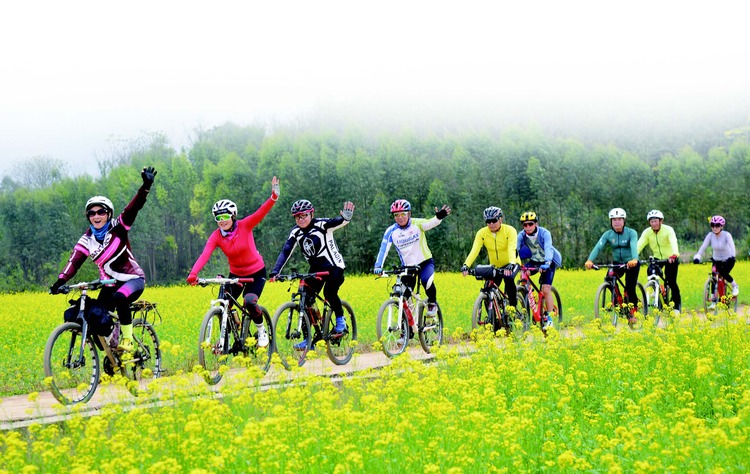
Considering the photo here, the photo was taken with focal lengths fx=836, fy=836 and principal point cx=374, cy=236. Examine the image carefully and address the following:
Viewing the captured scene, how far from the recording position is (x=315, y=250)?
11062 mm

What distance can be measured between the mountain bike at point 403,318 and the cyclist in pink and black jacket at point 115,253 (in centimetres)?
337

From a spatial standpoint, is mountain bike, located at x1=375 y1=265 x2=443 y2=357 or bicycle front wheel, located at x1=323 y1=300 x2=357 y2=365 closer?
bicycle front wheel, located at x1=323 y1=300 x2=357 y2=365

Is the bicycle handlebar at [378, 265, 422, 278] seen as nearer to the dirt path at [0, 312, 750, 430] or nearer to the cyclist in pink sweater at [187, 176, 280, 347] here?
the dirt path at [0, 312, 750, 430]

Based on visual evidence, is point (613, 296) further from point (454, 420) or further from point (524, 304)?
point (454, 420)

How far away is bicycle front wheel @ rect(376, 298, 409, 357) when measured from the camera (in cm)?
1119

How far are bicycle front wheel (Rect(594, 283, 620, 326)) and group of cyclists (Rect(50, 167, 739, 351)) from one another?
41 cm

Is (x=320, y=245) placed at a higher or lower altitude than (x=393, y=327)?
higher

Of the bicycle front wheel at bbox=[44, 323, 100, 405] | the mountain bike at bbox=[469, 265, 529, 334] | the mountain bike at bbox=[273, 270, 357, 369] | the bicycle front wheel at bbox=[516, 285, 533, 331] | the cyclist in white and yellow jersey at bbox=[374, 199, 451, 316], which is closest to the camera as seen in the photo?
the bicycle front wheel at bbox=[44, 323, 100, 405]

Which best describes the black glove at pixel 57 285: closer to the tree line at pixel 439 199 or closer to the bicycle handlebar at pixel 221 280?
the bicycle handlebar at pixel 221 280

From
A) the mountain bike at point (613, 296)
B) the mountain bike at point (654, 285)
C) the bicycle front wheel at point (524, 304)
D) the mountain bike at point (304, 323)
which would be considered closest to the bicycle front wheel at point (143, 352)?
the mountain bike at point (304, 323)

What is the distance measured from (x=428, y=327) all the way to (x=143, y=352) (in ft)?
13.8

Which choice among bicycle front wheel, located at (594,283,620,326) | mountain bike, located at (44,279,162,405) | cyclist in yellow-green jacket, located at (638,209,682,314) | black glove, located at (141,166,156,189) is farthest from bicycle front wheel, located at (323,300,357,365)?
cyclist in yellow-green jacket, located at (638,209,682,314)

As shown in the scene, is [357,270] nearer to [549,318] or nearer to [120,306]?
[549,318]

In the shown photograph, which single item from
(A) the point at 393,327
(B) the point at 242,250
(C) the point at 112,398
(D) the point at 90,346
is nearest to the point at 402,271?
(A) the point at 393,327
